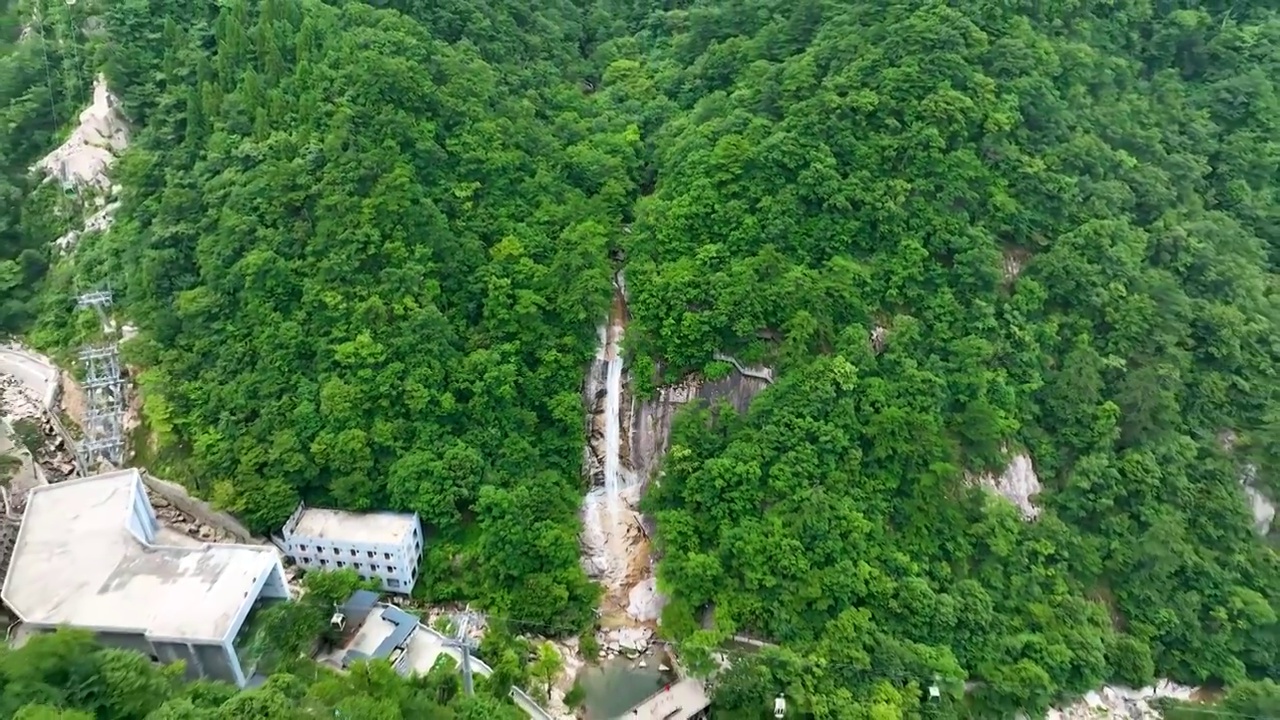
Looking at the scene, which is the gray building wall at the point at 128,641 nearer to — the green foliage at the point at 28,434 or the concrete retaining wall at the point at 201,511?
the concrete retaining wall at the point at 201,511

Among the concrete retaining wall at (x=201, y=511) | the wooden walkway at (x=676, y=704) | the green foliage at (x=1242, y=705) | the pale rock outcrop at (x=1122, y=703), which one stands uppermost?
the concrete retaining wall at (x=201, y=511)

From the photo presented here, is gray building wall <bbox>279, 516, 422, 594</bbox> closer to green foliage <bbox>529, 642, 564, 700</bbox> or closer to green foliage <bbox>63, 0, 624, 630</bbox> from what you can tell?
green foliage <bbox>63, 0, 624, 630</bbox>

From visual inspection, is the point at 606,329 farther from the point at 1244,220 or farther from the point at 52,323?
the point at 1244,220

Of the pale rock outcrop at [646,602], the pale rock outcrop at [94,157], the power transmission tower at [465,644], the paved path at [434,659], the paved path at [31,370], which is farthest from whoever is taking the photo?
the pale rock outcrop at [94,157]

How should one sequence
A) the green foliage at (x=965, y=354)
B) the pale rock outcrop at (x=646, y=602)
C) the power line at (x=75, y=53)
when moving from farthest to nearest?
the power line at (x=75, y=53)
the pale rock outcrop at (x=646, y=602)
the green foliage at (x=965, y=354)

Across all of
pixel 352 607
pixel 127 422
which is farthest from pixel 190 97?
pixel 352 607

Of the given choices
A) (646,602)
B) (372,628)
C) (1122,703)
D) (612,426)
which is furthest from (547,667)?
(1122,703)

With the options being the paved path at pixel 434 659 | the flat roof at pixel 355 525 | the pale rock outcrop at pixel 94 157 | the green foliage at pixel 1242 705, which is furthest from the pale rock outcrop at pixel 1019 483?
the pale rock outcrop at pixel 94 157
